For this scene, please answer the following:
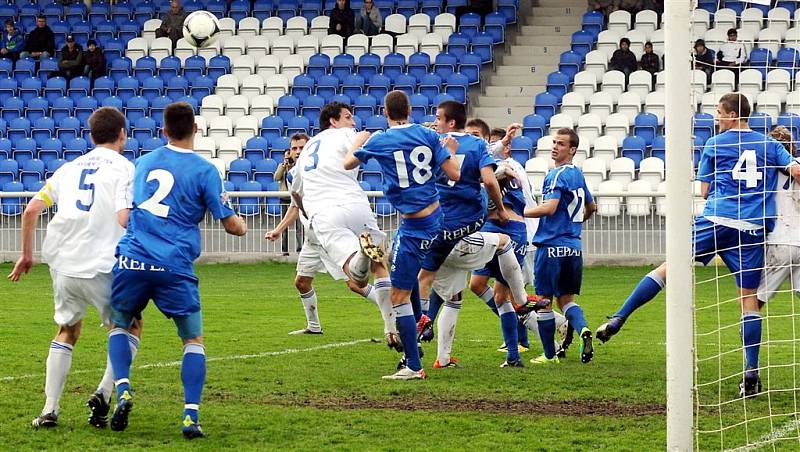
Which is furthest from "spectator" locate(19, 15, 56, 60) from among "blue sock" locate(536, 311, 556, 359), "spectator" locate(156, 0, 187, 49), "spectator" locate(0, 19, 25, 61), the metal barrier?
"blue sock" locate(536, 311, 556, 359)

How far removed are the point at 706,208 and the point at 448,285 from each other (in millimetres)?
2342

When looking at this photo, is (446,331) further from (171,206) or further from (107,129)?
(107,129)

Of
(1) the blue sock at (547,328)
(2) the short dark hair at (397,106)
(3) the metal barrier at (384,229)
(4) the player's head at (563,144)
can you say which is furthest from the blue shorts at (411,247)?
(3) the metal barrier at (384,229)

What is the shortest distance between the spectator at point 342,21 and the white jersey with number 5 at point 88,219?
19.9m

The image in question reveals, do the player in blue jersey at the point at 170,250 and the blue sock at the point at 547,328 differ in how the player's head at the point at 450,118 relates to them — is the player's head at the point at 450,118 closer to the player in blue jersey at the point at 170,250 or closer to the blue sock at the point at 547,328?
the blue sock at the point at 547,328

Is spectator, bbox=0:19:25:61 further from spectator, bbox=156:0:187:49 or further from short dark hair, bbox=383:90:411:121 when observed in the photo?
short dark hair, bbox=383:90:411:121

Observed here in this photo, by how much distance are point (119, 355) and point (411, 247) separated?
2.71m

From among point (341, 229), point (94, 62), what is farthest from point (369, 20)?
point (341, 229)

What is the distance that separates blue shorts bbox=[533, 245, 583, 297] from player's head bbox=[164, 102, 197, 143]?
388cm

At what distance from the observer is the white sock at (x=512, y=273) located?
10156 mm

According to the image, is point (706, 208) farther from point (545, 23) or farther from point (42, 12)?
point (42, 12)

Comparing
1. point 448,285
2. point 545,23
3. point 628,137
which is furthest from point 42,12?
point 448,285

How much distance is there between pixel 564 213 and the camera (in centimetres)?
1013

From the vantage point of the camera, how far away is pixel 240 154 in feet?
79.0
